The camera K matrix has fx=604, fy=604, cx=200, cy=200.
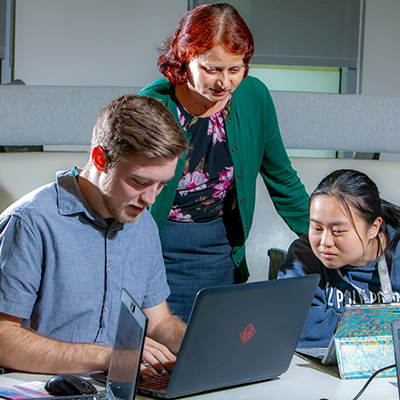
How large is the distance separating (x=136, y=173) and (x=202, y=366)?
1.50 ft

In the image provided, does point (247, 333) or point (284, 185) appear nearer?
point (247, 333)

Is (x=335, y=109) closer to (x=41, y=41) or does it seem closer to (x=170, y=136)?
(x=170, y=136)

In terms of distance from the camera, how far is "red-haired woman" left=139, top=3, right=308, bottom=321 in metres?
1.67

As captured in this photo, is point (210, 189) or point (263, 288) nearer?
point (263, 288)

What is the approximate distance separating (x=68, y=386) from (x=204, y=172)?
923 millimetres

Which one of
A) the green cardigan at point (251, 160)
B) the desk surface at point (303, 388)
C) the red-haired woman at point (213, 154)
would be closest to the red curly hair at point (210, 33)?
the red-haired woman at point (213, 154)

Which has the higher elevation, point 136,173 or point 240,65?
point 240,65

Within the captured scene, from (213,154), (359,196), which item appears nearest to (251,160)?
(213,154)

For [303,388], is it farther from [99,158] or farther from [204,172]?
[204,172]

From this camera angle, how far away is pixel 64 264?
132 cm

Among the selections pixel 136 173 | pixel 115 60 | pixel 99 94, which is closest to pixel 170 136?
pixel 136 173

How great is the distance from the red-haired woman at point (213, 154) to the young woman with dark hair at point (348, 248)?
0.78 ft

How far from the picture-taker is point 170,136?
1318 millimetres

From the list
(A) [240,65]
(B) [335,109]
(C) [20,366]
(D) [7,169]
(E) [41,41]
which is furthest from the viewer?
(E) [41,41]
